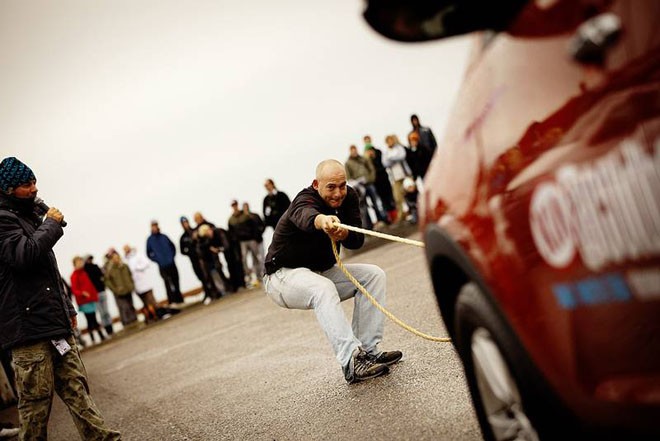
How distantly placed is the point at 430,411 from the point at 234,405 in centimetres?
208

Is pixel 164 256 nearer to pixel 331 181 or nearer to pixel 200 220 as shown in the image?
pixel 200 220

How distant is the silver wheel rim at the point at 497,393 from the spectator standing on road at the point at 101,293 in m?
14.2

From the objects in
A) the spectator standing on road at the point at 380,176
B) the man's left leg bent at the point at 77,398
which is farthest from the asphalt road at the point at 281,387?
the spectator standing on road at the point at 380,176

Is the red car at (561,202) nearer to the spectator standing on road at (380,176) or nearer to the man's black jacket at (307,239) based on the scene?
the man's black jacket at (307,239)

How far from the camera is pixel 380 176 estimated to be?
1512 centimetres

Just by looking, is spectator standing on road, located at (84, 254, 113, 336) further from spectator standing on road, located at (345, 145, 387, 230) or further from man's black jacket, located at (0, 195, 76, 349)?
man's black jacket, located at (0, 195, 76, 349)

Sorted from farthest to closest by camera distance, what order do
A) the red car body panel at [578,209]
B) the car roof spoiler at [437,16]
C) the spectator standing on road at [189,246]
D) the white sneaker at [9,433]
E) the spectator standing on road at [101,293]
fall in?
the spectator standing on road at [189,246] → the spectator standing on road at [101,293] → the white sneaker at [9,433] → the car roof spoiler at [437,16] → the red car body panel at [578,209]

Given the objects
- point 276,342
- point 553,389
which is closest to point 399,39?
point 553,389

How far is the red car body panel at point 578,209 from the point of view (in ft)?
4.32

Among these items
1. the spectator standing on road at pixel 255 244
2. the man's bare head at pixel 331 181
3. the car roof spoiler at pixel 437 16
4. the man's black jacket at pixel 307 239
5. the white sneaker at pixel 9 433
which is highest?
the car roof spoiler at pixel 437 16

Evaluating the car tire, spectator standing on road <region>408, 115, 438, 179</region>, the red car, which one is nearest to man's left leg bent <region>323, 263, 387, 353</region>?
the car tire

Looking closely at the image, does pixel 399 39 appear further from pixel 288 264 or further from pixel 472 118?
pixel 288 264

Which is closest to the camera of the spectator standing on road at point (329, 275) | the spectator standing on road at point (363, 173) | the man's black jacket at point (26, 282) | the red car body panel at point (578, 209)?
the red car body panel at point (578, 209)

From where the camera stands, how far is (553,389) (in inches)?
66.0
